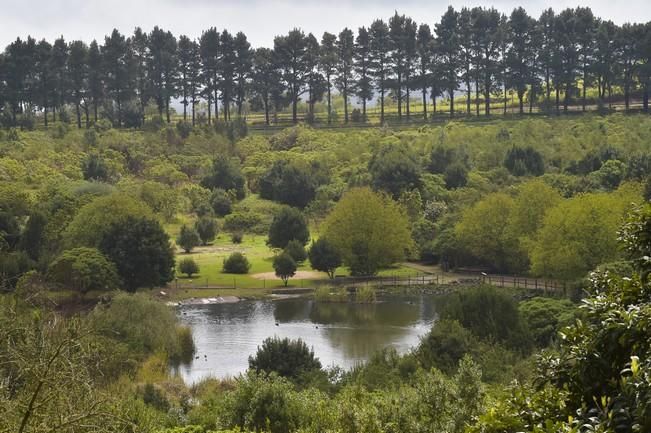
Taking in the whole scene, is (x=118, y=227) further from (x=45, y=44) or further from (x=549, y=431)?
(x=45, y=44)

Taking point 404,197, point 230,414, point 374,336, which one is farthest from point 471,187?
point 230,414

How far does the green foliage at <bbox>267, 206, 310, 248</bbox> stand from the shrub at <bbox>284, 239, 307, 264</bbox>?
1.27 m

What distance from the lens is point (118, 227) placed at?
49.0 meters

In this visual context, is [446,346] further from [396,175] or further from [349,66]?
[349,66]

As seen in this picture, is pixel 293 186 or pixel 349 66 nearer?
pixel 293 186

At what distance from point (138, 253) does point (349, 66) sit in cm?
5853

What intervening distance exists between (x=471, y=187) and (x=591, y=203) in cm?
1992

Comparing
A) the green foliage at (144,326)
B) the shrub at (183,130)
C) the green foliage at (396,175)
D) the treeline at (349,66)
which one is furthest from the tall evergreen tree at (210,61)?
the green foliage at (144,326)

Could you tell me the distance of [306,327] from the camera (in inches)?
1730

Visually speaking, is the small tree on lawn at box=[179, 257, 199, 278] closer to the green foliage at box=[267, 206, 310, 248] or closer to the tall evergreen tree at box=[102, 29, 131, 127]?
the green foliage at box=[267, 206, 310, 248]

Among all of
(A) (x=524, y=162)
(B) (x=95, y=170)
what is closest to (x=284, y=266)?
(A) (x=524, y=162)

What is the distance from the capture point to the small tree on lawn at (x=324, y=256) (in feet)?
180

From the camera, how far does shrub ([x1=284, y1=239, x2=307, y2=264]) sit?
187 feet

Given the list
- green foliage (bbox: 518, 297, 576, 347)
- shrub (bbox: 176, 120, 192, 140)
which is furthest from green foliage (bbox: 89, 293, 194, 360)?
shrub (bbox: 176, 120, 192, 140)
